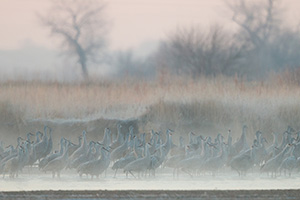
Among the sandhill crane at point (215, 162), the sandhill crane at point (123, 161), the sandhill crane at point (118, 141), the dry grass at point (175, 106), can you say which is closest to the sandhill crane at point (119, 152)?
the sandhill crane at point (118, 141)

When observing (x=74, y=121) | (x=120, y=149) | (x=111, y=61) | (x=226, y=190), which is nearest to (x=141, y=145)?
(x=120, y=149)

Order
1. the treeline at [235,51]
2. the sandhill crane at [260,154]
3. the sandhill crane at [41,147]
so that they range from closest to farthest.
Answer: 1. the sandhill crane at [260,154]
2. the sandhill crane at [41,147]
3. the treeline at [235,51]

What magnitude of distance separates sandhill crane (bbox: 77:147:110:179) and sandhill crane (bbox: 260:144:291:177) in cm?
159

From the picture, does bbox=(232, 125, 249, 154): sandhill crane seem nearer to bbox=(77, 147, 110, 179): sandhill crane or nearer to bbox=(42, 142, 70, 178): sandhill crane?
bbox=(77, 147, 110, 179): sandhill crane

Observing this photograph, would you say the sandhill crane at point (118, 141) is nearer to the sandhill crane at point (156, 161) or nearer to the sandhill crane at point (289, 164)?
the sandhill crane at point (156, 161)

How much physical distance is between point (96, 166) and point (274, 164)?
71.8 inches

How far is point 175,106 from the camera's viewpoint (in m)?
9.70

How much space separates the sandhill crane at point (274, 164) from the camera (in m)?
6.82

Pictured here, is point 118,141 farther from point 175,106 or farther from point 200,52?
point 200,52

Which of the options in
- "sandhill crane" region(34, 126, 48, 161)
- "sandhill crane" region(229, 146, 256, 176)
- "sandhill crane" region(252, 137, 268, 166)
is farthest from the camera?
"sandhill crane" region(34, 126, 48, 161)

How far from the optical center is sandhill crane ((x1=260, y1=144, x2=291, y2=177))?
22.4ft

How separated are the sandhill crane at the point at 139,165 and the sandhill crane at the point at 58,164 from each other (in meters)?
0.67

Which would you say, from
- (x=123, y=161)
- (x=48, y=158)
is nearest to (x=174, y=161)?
(x=123, y=161)

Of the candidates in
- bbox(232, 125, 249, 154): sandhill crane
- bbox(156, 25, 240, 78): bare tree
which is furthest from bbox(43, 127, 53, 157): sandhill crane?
bbox(156, 25, 240, 78): bare tree
